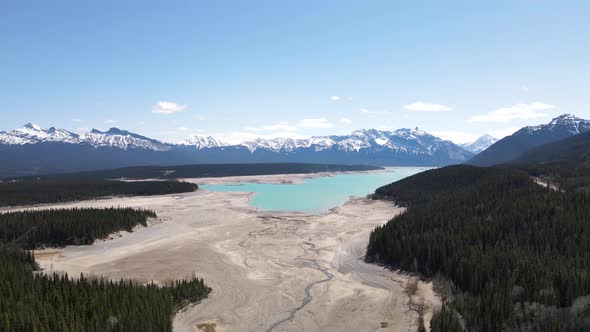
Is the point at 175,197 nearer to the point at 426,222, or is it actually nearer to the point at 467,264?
the point at 426,222

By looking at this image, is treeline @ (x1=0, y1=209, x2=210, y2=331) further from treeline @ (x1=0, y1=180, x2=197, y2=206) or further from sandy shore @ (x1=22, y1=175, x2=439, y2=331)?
treeline @ (x1=0, y1=180, x2=197, y2=206)

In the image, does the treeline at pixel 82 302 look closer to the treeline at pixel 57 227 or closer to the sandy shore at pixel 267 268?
the sandy shore at pixel 267 268

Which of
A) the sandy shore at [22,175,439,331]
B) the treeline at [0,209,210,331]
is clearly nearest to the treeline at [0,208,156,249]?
the sandy shore at [22,175,439,331]

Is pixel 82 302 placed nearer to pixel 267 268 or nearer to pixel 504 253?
pixel 267 268

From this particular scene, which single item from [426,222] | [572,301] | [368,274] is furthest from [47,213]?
[572,301]

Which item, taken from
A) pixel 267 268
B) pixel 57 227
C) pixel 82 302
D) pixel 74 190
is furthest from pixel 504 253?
pixel 74 190
